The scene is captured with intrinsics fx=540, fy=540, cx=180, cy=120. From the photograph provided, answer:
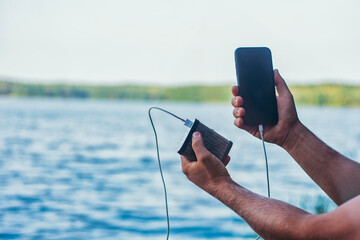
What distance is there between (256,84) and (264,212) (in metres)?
0.44

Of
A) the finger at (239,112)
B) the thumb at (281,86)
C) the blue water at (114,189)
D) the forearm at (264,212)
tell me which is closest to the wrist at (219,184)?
Result: the forearm at (264,212)

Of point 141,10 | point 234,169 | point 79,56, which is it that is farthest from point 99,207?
point 79,56

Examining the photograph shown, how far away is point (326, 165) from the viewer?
4.36ft

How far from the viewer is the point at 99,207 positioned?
8.60 metres

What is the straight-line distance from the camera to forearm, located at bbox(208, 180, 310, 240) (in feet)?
3.28

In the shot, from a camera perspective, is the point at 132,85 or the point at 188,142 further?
the point at 132,85

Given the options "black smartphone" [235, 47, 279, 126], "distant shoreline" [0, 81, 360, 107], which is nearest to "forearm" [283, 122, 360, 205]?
"black smartphone" [235, 47, 279, 126]

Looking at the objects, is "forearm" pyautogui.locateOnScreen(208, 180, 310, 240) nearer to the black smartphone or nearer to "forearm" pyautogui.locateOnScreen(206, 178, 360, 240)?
"forearm" pyautogui.locateOnScreen(206, 178, 360, 240)

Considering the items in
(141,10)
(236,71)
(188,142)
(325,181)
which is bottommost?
(325,181)

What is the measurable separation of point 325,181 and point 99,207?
297 inches

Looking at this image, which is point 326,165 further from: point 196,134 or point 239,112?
point 196,134

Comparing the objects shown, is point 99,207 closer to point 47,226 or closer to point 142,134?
point 47,226

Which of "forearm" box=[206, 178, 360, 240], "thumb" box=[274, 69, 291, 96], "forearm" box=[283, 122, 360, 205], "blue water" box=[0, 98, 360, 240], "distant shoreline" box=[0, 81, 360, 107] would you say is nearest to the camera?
"forearm" box=[206, 178, 360, 240]

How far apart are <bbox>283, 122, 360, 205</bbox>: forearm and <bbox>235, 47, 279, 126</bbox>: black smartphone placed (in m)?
0.08
